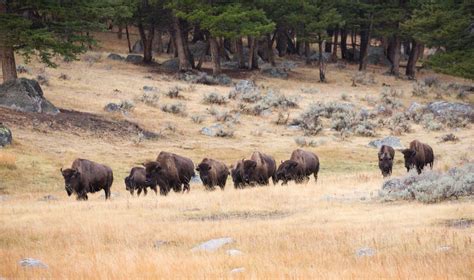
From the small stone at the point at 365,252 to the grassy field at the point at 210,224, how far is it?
11 centimetres

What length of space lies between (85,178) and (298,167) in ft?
24.9

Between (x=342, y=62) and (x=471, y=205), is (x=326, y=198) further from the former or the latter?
(x=342, y=62)

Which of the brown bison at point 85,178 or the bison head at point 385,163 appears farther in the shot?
the bison head at point 385,163

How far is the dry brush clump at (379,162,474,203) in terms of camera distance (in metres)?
17.2

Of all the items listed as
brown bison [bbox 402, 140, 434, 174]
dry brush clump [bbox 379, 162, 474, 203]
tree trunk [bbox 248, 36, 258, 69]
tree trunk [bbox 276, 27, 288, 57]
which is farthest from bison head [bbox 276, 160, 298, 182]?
tree trunk [bbox 276, 27, 288, 57]

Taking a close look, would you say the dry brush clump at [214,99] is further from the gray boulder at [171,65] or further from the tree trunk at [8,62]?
the tree trunk at [8,62]

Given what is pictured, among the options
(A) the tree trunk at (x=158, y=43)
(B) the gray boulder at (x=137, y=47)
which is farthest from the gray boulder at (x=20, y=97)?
(A) the tree trunk at (x=158, y=43)

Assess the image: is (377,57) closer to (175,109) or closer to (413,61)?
(413,61)

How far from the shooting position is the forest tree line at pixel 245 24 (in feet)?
110

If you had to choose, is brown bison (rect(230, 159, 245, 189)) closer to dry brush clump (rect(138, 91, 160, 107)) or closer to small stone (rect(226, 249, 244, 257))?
small stone (rect(226, 249, 244, 257))

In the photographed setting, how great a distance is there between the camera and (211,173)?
77.3ft

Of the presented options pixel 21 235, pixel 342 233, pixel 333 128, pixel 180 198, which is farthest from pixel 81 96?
pixel 342 233

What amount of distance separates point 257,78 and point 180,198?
3833cm

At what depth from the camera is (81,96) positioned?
43.1 m
